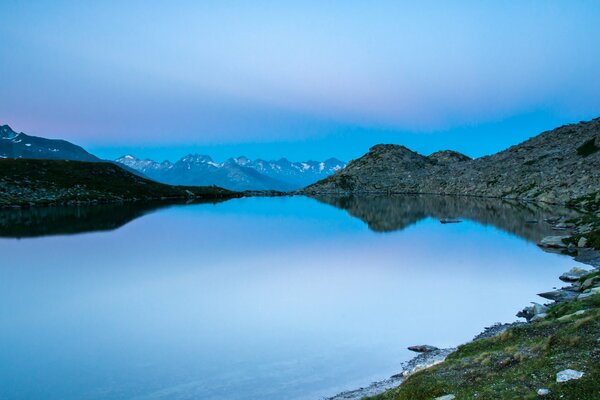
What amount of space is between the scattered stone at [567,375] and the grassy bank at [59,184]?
161 meters

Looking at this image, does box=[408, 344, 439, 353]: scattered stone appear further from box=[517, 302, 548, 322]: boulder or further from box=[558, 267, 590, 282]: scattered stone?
box=[558, 267, 590, 282]: scattered stone

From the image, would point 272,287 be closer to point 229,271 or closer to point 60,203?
point 229,271

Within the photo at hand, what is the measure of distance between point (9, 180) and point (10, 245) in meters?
98.6

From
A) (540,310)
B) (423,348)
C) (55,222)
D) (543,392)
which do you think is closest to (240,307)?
(423,348)

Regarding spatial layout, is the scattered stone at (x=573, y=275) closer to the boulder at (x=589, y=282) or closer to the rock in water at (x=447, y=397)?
the boulder at (x=589, y=282)

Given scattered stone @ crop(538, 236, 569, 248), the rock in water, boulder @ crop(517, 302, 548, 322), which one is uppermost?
scattered stone @ crop(538, 236, 569, 248)

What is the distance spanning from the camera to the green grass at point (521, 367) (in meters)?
14.3

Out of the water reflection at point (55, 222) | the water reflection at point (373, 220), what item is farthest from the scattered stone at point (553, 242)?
the water reflection at point (55, 222)

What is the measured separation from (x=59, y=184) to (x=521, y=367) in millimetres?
178376

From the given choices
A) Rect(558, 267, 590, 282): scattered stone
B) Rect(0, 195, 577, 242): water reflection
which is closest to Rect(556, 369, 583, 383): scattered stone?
Rect(558, 267, 590, 282): scattered stone

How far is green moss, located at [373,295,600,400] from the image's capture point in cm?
1427

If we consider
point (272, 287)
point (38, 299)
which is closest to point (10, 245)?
point (38, 299)

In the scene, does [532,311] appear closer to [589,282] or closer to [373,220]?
[589,282]

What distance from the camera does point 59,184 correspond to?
163125mm
